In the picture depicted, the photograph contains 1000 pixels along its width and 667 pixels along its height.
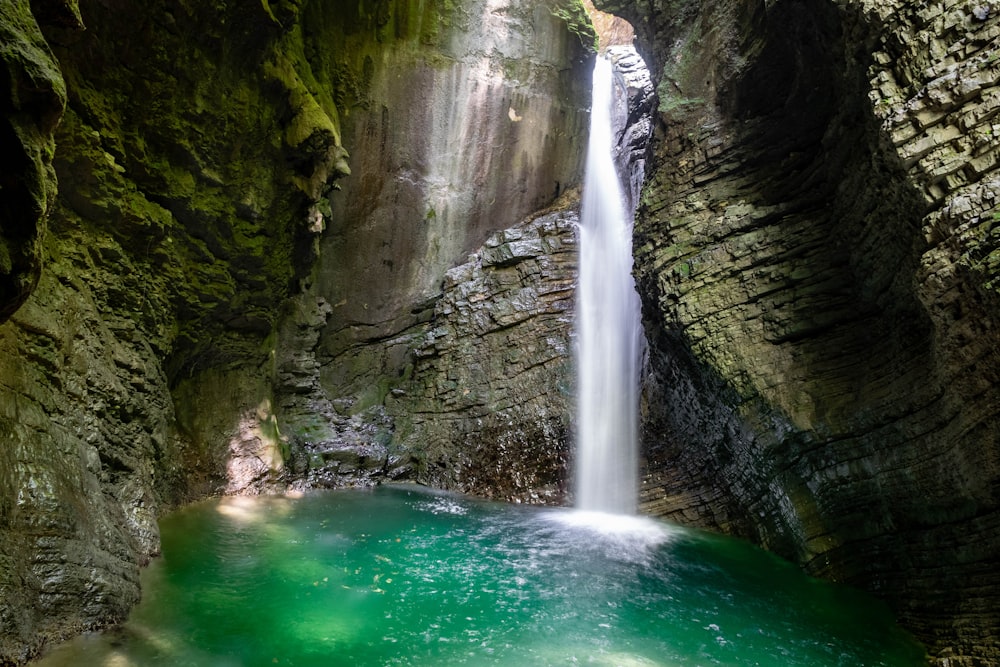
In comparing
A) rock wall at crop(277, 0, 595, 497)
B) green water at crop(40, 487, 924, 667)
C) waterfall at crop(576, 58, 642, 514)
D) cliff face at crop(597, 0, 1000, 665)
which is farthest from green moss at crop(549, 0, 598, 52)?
green water at crop(40, 487, 924, 667)

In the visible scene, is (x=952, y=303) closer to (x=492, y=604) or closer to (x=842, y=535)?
(x=842, y=535)

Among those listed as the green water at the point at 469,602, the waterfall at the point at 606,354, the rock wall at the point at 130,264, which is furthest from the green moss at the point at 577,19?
the green water at the point at 469,602

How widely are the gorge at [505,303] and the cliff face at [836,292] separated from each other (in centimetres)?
4

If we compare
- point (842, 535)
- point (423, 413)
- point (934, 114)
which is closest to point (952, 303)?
point (934, 114)

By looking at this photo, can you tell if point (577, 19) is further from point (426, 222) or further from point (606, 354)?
point (606, 354)

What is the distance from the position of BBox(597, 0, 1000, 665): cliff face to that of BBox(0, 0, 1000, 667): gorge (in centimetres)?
4

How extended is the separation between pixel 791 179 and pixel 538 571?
701 cm

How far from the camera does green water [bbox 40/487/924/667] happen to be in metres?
4.93

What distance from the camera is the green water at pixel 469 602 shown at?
4.93m

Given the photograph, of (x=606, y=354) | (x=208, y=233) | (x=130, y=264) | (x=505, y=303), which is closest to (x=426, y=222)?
(x=505, y=303)

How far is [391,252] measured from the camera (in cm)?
1714

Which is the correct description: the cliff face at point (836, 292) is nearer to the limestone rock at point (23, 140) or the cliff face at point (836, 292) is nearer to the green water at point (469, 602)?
the green water at point (469, 602)

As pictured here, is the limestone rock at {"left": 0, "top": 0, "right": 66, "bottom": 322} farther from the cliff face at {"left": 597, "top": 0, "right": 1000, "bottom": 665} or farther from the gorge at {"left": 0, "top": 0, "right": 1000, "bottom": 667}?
the cliff face at {"left": 597, "top": 0, "right": 1000, "bottom": 665}

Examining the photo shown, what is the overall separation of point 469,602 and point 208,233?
7103mm
